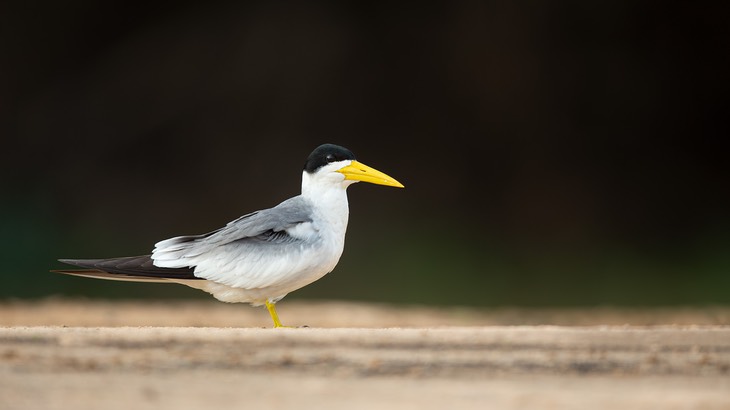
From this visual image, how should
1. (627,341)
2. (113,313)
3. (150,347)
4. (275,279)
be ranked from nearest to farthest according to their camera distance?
(150,347) → (627,341) → (275,279) → (113,313)

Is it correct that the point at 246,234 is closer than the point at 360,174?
Yes

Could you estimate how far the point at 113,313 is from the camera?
762 centimetres

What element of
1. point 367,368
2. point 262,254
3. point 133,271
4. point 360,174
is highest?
point 360,174

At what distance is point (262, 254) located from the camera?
5.04 meters

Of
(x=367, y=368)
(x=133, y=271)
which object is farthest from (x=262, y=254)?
(x=367, y=368)

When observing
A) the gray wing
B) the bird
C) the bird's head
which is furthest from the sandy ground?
the bird's head

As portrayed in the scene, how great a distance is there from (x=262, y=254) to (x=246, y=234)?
147 millimetres

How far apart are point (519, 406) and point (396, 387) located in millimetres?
375

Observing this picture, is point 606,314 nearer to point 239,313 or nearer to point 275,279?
point 239,313

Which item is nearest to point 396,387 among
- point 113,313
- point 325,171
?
point 325,171

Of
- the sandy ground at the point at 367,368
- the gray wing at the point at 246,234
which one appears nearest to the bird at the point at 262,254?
the gray wing at the point at 246,234

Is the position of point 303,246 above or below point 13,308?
above

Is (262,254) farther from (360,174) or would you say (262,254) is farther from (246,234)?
(360,174)

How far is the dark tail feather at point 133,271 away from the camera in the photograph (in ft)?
16.8
